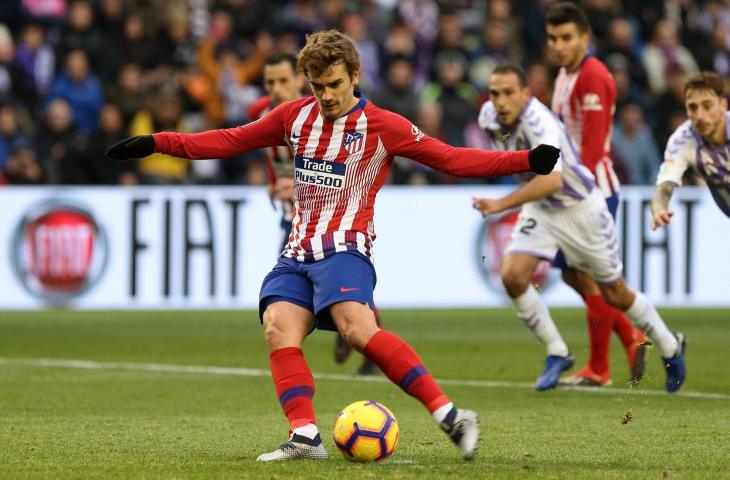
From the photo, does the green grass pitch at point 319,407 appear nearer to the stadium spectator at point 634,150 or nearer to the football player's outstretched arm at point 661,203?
the football player's outstretched arm at point 661,203

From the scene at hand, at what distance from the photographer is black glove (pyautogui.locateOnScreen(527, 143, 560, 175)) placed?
6.07 meters

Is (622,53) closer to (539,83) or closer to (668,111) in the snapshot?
(668,111)

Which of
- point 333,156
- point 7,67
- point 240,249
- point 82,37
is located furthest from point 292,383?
point 82,37

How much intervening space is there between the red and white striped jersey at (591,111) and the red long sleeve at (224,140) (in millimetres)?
3596

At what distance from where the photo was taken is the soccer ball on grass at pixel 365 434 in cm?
620

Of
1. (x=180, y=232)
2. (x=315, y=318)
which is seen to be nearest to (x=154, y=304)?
(x=180, y=232)

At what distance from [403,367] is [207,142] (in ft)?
4.37

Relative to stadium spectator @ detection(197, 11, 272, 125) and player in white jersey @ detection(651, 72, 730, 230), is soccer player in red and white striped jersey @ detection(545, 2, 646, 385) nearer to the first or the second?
player in white jersey @ detection(651, 72, 730, 230)

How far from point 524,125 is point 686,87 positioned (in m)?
1.10

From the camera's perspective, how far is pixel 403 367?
20.5 feet

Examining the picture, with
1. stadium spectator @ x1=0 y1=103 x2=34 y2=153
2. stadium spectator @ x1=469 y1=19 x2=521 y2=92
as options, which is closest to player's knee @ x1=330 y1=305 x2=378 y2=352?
stadium spectator @ x1=0 y1=103 x2=34 y2=153

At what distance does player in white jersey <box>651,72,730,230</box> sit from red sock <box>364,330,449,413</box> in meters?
2.55

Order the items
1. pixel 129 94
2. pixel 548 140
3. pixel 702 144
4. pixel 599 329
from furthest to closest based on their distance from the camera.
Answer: pixel 129 94, pixel 599 329, pixel 548 140, pixel 702 144

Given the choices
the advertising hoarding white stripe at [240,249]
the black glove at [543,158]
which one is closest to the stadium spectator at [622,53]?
the advertising hoarding white stripe at [240,249]
